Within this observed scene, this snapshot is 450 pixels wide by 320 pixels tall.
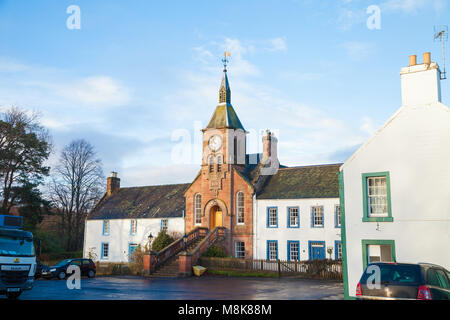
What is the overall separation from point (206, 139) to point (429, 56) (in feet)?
92.7

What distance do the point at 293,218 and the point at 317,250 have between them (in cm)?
345

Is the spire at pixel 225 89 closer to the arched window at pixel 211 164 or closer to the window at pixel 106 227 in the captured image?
the arched window at pixel 211 164

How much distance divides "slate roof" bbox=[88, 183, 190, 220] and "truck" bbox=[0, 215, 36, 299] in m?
27.0

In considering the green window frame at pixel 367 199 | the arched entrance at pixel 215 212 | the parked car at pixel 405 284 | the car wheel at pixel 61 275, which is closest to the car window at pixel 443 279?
the parked car at pixel 405 284

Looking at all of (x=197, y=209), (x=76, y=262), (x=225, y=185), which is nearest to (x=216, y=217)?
(x=197, y=209)

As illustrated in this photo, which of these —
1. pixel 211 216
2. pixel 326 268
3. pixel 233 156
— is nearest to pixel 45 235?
pixel 211 216

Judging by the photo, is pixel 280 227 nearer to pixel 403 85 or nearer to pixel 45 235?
pixel 403 85

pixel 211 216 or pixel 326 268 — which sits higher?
pixel 211 216

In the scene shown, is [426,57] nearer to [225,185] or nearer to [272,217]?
[272,217]

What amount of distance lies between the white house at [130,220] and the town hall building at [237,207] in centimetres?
11

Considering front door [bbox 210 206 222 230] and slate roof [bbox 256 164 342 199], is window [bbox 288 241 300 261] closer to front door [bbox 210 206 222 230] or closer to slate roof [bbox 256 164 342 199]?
slate roof [bbox 256 164 342 199]

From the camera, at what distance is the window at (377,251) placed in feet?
58.1

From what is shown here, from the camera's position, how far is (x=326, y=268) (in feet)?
95.5
